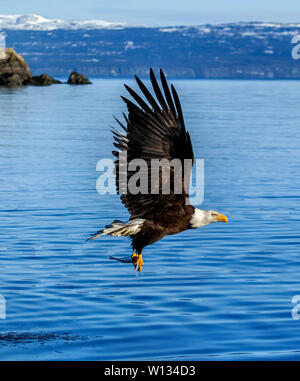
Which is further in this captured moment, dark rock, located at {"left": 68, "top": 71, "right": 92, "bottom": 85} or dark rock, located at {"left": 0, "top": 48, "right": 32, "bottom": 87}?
dark rock, located at {"left": 68, "top": 71, "right": 92, "bottom": 85}

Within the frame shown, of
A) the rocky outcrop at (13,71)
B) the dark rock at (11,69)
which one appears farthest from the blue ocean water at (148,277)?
the rocky outcrop at (13,71)

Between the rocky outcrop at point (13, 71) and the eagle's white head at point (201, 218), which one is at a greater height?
the rocky outcrop at point (13, 71)

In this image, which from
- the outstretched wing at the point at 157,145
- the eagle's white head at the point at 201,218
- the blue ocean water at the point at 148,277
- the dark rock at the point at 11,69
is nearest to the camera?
the outstretched wing at the point at 157,145

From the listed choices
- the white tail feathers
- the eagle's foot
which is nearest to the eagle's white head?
the white tail feathers

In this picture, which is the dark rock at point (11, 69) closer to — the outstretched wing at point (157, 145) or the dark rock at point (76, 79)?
the dark rock at point (76, 79)

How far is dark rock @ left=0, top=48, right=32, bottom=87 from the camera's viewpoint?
12169cm

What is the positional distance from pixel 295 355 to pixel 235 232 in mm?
7605

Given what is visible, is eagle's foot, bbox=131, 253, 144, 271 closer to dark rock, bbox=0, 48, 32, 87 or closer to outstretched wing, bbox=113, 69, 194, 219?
outstretched wing, bbox=113, 69, 194, 219

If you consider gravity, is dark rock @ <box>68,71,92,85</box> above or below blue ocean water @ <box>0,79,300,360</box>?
above

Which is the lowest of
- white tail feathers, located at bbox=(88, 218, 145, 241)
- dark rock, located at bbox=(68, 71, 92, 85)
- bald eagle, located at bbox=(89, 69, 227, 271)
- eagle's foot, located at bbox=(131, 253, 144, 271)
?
eagle's foot, located at bbox=(131, 253, 144, 271)

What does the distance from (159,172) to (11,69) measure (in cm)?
11704

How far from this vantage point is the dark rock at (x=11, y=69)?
122 metres

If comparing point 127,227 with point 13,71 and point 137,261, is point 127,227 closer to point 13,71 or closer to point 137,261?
point 137,261
